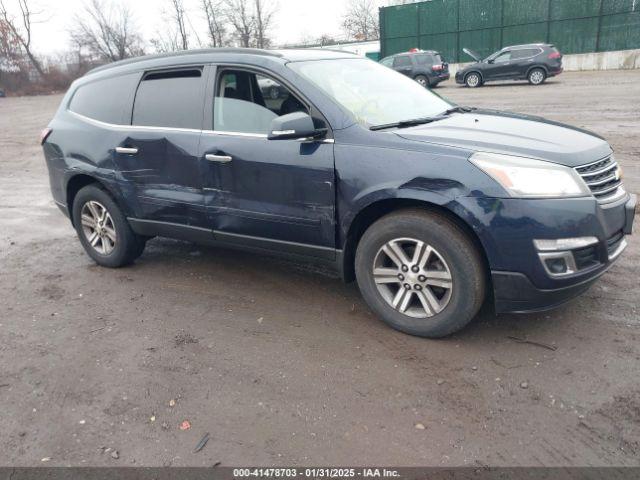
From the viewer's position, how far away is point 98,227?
5008mm

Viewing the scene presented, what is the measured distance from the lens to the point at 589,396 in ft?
9.08

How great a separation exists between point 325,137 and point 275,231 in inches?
31.7

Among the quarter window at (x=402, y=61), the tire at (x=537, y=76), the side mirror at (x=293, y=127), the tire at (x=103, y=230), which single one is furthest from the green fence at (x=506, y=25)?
the tire at (x=103, y=230)

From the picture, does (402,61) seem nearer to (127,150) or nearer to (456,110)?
(456,110)

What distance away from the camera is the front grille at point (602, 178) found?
120 inches

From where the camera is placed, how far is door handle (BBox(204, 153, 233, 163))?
388 cm

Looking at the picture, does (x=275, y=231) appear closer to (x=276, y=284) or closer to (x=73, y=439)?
→ (x=276, y=284)

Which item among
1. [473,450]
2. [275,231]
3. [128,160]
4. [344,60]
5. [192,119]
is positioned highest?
[344,60]

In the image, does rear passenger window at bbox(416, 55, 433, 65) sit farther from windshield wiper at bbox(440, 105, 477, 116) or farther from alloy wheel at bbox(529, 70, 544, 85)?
windshield wiper at bbox(440, 105, 477, 116)

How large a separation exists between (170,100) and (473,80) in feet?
68.3

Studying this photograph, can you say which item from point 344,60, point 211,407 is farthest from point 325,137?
point 211,407

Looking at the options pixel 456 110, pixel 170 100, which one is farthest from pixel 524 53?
pixel 170 100

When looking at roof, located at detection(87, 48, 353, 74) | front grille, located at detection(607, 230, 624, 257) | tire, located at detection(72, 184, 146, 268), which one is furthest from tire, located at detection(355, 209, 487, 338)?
tire, located at detection(72, 184, 146, 268)

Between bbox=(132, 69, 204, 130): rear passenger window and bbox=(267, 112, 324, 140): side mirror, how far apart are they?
0.97 meters
